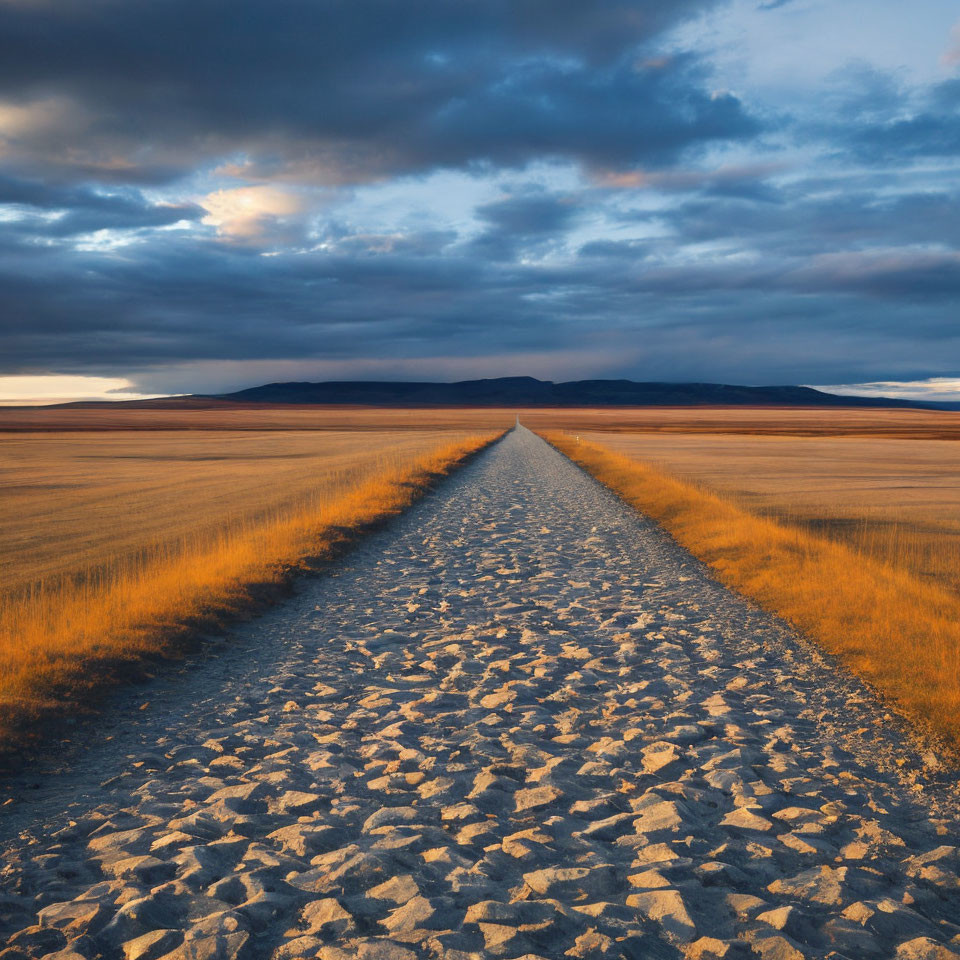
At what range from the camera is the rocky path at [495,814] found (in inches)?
155

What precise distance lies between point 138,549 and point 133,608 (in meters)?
8.03

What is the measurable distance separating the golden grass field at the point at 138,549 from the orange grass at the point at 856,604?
26.8 ft

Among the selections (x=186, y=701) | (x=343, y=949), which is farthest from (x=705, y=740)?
(x=186, y=701)

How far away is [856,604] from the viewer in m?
10.4

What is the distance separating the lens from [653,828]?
4.90 meters

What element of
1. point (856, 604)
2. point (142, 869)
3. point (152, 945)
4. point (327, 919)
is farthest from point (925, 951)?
point (856, 604)

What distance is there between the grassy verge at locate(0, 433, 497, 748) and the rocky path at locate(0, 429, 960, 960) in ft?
3.21

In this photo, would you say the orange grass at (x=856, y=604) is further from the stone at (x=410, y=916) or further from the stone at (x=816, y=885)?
the stone at (x=410, y=916)

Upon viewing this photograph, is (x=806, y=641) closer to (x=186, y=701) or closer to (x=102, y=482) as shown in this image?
(x=186, y=701)

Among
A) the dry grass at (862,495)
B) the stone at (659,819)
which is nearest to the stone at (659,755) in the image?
the stone at (659,819)

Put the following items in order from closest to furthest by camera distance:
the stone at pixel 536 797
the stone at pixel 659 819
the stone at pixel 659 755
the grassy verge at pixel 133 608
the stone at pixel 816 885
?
the stone at pixel 816 885 → the stone at pixel 659 819 → the stone at pixel 536 797 → the stone at pixel 659 755 → the grassy verge at pixel 133 608

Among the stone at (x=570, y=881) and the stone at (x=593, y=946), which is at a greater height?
the stone at (x=570, y=881)

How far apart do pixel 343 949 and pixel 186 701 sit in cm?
435

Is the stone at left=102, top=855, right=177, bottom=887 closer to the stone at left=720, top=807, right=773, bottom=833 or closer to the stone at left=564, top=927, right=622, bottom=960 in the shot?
the stone at left=564, top=927, right=622, bottom=960
